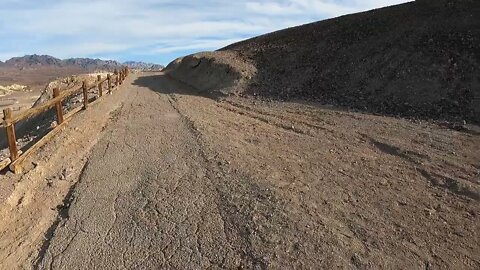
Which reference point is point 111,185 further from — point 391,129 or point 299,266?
point 391,129

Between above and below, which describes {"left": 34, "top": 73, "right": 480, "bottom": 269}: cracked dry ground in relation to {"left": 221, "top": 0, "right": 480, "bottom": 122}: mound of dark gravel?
below

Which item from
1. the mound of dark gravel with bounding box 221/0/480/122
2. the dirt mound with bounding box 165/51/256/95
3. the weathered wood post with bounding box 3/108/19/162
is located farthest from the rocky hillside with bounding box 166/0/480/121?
the weathered wood post with bounding box 3/108/19/162

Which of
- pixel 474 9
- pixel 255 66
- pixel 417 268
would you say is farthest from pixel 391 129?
pixel 255 66

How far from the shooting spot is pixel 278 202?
20.6 ft

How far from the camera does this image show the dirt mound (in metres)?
20.0

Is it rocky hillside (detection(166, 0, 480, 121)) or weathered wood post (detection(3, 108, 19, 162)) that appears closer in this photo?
weathered wood post (detection(3, 108, 19, 162))

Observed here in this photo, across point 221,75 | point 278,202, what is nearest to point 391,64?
point 221,75

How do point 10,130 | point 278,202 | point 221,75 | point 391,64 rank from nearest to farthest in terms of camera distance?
point 278,202
point 10,130
point 391,64
point 221,75

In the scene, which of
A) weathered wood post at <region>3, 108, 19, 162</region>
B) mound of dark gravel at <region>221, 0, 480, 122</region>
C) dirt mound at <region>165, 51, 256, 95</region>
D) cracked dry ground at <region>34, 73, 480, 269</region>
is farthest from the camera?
dirt mound at <region>165, 51, 256, 95</region>

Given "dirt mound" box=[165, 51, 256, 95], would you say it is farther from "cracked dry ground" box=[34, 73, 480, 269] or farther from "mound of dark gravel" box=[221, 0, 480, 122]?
"cracked dry ground" box=[34, 73, 480, 269]

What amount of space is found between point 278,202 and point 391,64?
10746 mm

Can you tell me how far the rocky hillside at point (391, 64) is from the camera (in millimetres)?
12695

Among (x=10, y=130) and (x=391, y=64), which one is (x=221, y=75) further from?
(x=10, y=130)

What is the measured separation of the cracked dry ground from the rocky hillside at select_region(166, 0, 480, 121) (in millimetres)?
2463
